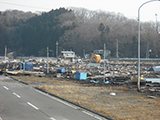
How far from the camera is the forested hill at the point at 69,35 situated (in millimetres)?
105369

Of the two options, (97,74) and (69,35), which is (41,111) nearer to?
(97,74)

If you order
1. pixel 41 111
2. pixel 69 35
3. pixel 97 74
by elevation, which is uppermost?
pixel 69 35

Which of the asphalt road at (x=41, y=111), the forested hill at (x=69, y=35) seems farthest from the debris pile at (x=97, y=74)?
the forested hill at (x=69, y=35)

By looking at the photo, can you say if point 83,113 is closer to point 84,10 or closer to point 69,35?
point 69,35

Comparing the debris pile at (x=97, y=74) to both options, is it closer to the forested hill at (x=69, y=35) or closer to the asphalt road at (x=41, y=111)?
the asphalt road at (x=41, y=111)

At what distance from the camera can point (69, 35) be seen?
118 m

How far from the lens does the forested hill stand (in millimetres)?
105369

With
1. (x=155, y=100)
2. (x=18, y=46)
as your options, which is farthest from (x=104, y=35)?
(x=155, y=100)

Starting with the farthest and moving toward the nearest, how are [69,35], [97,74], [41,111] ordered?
[69,35] < [97,74] < [41,111]

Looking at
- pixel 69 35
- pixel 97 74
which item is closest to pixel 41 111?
pixel 97 74

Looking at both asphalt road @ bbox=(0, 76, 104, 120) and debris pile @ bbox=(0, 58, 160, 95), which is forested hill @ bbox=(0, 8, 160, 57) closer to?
debris pile @ bbox=(0, 58, 160, 95)

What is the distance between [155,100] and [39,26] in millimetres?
128510

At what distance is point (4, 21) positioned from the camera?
156125 millimetres

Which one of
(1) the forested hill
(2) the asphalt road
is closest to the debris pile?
(2) the asphalt road
